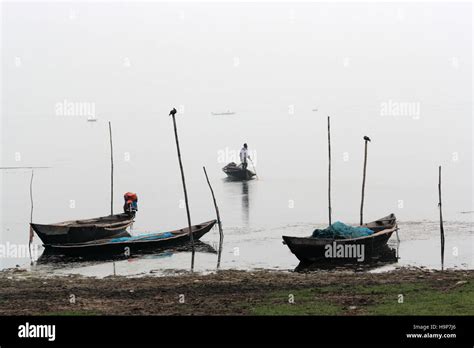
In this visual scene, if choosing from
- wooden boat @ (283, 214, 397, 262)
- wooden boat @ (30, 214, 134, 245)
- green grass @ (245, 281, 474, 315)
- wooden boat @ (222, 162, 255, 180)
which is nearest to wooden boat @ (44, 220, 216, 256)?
wooden boat @ (30, 214, 134, 245)

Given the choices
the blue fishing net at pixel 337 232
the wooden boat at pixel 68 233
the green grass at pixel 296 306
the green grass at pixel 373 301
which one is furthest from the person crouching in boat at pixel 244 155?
the green grass at pixel 296 306

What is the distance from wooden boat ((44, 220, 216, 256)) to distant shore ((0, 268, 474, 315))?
495 centimetres

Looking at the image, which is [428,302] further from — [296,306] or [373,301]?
[296,306]

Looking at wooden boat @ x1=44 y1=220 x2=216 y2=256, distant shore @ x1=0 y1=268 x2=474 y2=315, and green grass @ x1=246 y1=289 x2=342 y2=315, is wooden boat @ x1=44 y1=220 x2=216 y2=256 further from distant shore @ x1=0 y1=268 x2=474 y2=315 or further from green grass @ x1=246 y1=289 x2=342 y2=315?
green grass @ x1=246 y1=289 x2=342 y2=315

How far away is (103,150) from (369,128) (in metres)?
50.1

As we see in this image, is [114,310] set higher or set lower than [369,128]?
lower

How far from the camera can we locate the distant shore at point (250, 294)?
1700 cm

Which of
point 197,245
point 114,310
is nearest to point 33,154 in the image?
point 197,245

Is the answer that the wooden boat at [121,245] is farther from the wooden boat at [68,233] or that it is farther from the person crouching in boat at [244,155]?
the person crouching in boat at [244,155]

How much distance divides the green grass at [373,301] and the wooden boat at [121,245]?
12136 mm

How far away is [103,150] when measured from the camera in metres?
108

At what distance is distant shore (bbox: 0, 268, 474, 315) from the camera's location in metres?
17.0
